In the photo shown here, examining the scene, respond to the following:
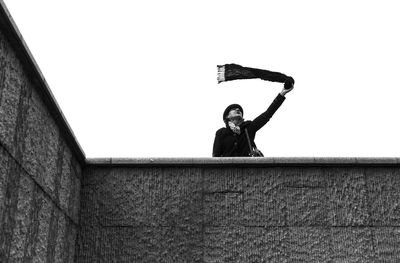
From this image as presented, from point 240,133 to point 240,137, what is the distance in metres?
0.04

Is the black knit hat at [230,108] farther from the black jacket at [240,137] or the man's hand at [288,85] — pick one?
the man's hand at [288,85]

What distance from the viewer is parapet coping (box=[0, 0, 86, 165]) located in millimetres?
2215

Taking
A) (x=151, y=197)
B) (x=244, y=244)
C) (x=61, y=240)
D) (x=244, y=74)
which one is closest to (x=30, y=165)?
(x=61, y=240)

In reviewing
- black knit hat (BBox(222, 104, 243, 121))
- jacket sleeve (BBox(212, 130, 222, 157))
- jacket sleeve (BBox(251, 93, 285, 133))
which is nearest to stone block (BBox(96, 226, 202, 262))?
jacket sleeve (BBox(212, 130, 222, 157))

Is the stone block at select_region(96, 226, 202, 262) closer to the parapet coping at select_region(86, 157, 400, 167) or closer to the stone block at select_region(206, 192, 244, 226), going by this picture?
the stone block at select_region(206, 192, 244, 226)

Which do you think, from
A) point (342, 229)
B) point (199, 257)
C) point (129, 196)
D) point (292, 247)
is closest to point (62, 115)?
point (129, 196)

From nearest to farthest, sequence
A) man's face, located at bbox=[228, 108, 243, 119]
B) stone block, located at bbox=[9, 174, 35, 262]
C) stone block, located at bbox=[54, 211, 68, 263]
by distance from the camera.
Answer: stone block, located at bbox=[9, 174, 35, 262] < stone block, located at bbox=[54, 211, 68, 263] < man's face, located at bbox=[228, 108, 243, 119]

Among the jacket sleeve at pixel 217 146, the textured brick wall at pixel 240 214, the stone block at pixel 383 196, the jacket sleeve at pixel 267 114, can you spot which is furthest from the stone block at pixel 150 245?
the jacket sleeve at pixel 267 114

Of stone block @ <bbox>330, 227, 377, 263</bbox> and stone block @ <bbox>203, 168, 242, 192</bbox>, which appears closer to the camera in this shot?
stone block @ <bbox>330, 227, 377, 263</bbox>

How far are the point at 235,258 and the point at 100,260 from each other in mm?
906

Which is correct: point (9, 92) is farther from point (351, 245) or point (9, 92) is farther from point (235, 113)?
point (235, 113)

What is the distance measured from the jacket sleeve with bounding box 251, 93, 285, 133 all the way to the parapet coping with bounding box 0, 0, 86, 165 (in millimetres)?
1740

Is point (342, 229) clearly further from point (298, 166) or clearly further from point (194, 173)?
point (194, 173)

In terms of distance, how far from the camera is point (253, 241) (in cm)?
340
